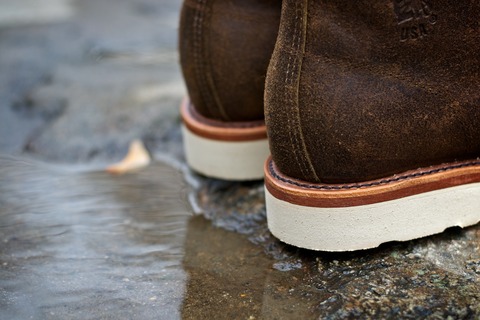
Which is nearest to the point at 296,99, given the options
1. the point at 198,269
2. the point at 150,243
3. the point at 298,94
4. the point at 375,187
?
the point at 298,94

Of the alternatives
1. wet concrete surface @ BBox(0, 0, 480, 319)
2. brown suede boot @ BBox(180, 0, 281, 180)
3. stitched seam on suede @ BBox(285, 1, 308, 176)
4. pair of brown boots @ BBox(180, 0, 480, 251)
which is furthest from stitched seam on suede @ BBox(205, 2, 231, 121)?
stitched seam on suede @ BBox(285, 1, 308, 176)

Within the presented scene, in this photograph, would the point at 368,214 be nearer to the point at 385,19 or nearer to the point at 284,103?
the point at 284,103

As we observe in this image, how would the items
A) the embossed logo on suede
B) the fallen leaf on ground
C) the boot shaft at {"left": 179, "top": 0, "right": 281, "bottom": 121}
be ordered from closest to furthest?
1. the embossed logo on suede
2. the boot shaft at {"left": 179, "top": 0, "right": 281, "bottom": 121}
3. the fallen leaf on ground

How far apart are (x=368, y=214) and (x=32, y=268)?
31.2 inches

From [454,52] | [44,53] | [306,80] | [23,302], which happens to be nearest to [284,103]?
[306,80]

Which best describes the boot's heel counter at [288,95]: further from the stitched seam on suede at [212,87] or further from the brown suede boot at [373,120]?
the stitched seam on suede at [212,87]

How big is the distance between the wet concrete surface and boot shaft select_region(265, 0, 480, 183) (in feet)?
0.79

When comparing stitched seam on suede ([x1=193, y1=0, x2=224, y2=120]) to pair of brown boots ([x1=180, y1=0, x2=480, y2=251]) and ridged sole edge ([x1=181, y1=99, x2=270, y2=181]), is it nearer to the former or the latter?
ridged sole edge ([x1=181, y1=99, x2=270, y2=181])

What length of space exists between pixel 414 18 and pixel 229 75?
0.62 metres

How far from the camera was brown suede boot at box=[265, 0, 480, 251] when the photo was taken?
1.38m

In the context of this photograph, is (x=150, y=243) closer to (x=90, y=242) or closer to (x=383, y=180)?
(x=90, y=242)

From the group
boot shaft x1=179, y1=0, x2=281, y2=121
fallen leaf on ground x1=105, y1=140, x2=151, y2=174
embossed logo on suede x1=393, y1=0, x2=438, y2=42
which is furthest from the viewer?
fallen leaf on ground x1=105, y1=140, x2=151, y2=174

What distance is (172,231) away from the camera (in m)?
1.82

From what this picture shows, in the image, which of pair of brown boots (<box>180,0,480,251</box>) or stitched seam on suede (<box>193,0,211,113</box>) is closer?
pair of brown boots (<box>180,0,480,251</box>)
